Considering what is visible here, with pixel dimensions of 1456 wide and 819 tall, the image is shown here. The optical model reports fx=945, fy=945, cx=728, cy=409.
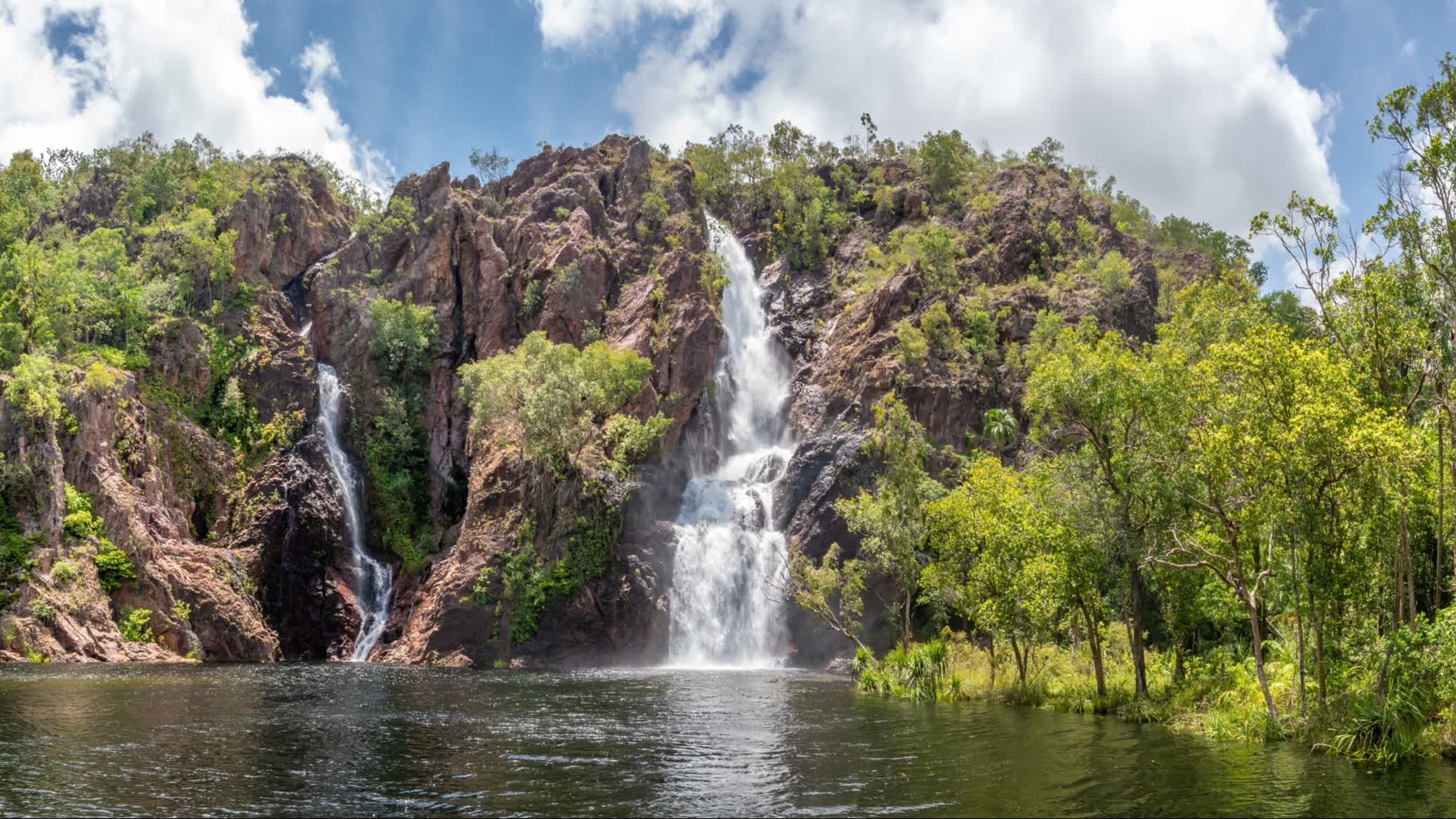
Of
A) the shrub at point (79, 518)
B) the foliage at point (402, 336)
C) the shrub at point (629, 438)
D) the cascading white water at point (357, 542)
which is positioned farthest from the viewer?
the foliage at point (402, 336)

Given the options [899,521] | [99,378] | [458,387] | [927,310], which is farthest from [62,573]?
[927,310]

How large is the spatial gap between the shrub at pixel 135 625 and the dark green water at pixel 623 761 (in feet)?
54.7

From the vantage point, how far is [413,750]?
76.4 ft

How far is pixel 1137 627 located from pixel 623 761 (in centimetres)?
1773

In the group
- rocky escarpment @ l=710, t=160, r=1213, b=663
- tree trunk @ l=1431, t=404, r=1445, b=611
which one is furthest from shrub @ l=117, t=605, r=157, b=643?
tree trunk @ l=1431, t=404, r=1445, b=611

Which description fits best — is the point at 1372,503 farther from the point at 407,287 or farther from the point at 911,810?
the point at 407,287

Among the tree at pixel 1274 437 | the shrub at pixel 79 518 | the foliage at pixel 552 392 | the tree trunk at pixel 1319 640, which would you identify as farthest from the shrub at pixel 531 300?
the tree trunk at pixel 1319 640

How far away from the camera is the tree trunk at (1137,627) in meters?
30.2

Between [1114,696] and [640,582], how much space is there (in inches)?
1368

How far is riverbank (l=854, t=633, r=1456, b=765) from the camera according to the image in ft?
67.6

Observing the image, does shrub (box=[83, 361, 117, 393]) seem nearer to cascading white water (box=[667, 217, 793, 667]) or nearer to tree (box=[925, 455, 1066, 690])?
cascading white water (box=[667, 217, 793, 667])

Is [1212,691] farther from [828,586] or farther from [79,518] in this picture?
[79,518]

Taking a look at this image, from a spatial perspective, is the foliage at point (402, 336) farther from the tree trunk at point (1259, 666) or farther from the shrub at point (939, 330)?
the tree trunk at point (1259, 666)

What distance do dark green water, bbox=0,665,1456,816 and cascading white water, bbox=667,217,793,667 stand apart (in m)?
23.9
